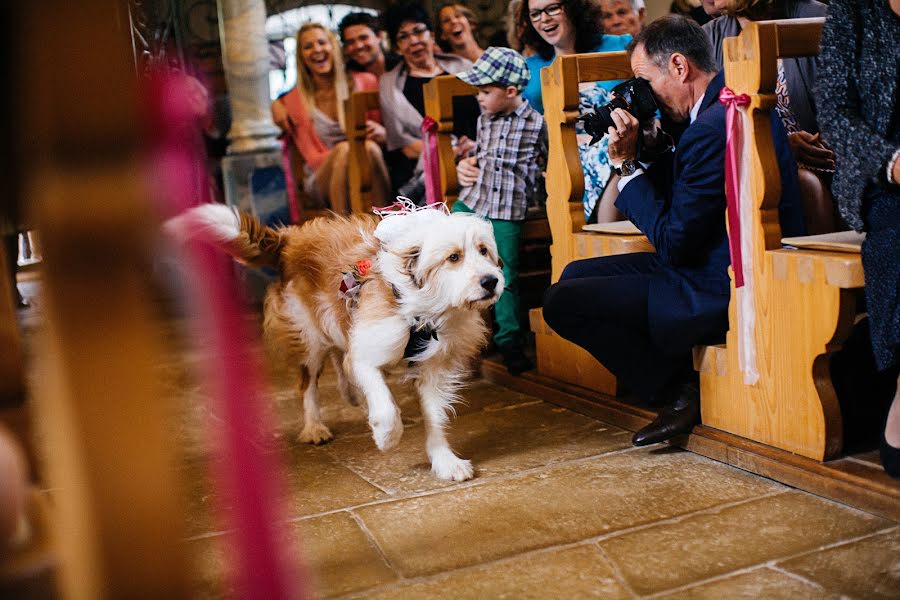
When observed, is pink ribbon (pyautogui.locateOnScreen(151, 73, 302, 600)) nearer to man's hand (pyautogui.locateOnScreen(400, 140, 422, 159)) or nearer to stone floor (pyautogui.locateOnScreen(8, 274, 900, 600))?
stone floor (pyautogui.locateOnScreen(8, 274, 900, 600))

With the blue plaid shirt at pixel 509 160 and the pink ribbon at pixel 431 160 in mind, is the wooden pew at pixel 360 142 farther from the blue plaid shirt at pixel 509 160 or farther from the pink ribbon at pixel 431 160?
the blue plaid shirt at pixel 509 160

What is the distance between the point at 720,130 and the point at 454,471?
1353 mm

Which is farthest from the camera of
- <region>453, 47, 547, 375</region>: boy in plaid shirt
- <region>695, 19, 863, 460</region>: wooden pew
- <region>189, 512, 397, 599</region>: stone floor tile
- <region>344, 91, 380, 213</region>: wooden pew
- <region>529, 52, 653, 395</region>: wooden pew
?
<region>344, 91, 380, 213</region>: wooden pew

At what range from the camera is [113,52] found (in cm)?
78

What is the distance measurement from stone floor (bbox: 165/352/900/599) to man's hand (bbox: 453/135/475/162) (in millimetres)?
1635

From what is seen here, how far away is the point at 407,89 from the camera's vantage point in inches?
210

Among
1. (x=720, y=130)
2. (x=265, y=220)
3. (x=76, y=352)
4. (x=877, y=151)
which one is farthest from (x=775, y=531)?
(x=265, y=220)

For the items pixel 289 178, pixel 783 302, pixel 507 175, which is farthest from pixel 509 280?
pixel 289 178

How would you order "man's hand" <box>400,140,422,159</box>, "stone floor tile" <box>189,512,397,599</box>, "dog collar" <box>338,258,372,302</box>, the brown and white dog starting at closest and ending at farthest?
"stone floor tile" <box>189,512,397,599</box> < the brown and white dog < "dog collar" <box>338,258,372,302</box> < "man's hand" <box>400,140,422,159</box>

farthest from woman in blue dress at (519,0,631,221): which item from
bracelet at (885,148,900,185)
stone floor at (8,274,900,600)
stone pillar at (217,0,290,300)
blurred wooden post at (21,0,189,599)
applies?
blurred wooden post at (21,0,189,599)

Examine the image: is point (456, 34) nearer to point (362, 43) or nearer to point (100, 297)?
point (362, 43)

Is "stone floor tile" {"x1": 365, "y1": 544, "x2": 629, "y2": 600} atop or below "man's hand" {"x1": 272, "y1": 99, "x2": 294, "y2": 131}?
below

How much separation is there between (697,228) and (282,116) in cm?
409

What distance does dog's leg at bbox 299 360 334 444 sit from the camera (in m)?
3.50
